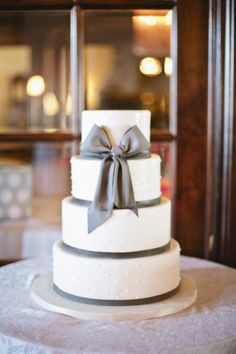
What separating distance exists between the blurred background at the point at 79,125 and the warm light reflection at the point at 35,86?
0.07ft

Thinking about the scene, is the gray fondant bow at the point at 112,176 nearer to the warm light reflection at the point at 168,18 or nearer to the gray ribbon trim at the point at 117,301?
the gray ribbon trim at the point at 117,301

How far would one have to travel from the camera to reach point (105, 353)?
2.52ft

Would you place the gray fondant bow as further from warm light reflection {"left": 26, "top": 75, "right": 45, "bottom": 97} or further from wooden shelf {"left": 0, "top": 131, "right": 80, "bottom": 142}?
warm light reflection {"left": 26, "top": 75, "right": 45, "bottom": 97}

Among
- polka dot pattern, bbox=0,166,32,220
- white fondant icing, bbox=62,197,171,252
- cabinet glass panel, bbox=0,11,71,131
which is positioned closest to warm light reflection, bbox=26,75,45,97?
cabinet glass panel, bbox=0,11,71,131

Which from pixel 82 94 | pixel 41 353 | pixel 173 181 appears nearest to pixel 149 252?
pixel 41 353

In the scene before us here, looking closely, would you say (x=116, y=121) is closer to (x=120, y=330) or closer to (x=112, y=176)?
(x=112, y=176)

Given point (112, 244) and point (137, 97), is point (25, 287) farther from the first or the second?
point (137, 97)

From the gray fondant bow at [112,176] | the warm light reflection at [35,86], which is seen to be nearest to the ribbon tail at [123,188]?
the gray fondant bow at [112,176]

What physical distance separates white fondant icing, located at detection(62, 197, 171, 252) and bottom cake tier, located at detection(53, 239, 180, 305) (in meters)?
0.03

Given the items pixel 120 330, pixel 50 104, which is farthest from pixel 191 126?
pixel 120 330

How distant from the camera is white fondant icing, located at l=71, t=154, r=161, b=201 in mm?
963

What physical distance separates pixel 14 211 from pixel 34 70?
50cm

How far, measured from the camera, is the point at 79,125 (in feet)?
4.61

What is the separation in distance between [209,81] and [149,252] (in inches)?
25.0
